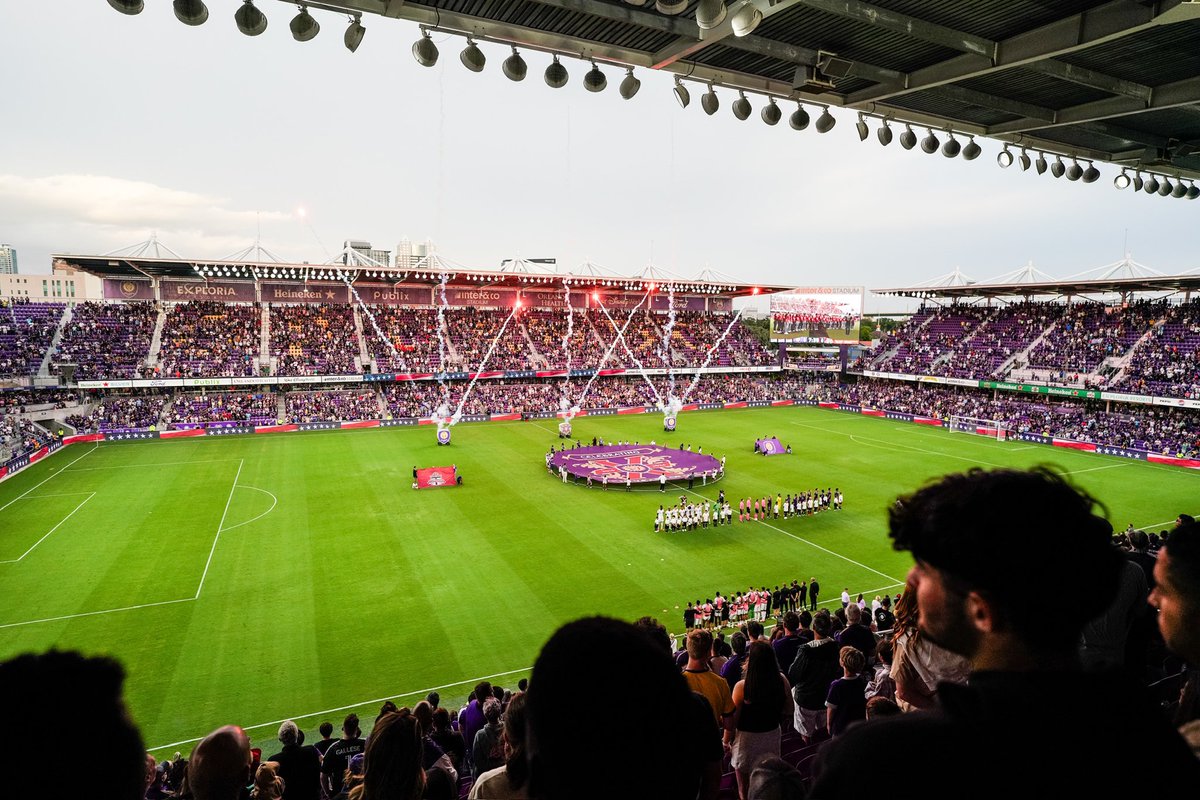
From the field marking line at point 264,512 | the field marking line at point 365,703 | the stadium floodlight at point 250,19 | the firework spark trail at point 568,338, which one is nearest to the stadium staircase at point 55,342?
the field marking line at point 264,512

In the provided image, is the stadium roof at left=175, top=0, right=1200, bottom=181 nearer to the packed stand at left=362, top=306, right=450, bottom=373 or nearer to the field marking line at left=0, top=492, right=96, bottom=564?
the field marking line at left=0, top=492, right=96, bottom=564

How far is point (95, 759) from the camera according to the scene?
1688mm

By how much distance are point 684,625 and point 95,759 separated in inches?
679

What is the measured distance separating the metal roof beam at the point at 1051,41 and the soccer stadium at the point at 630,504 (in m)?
0.03

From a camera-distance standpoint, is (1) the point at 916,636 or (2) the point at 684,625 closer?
(1) the point at 916,636

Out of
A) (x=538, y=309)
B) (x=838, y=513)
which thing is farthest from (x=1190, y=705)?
(x=538, y=309)

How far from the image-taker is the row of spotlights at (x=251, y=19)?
5555 millimetres

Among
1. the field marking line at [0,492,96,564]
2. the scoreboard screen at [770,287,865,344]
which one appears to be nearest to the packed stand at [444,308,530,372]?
the scoreboard screen at [770,287,865,344]

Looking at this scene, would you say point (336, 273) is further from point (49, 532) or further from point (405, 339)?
point (49, 532)

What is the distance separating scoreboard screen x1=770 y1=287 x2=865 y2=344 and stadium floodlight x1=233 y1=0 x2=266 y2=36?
73415 mm

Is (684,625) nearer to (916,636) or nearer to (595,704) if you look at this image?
(916,636)

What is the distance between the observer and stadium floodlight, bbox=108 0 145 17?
5.49 meters

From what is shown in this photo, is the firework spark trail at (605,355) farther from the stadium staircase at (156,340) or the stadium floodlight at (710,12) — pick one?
the stadium floodlight at (710,12)

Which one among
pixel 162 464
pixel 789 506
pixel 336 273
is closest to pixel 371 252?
pixel 336 273
